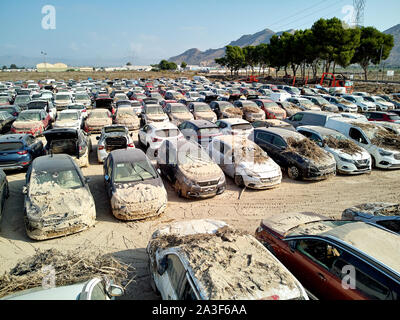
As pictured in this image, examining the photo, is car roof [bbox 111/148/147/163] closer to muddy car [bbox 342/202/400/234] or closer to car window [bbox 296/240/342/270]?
car window [bbox 296/240/342/270]

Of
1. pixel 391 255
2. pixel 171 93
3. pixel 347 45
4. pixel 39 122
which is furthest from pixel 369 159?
pixel 347 45

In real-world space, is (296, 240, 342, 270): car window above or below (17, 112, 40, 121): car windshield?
below

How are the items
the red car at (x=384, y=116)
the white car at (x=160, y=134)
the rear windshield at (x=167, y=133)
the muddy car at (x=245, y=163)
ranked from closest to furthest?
the muddy car at (x=245, y=163) < the white car at (x=160, y=134) < the rear windshield at (x=167, y=133) < the red car at (x=384, y=116)

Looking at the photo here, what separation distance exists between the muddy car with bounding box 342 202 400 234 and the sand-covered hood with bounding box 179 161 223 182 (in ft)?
A: 12.6

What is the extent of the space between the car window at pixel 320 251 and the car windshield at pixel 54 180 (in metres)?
5.73

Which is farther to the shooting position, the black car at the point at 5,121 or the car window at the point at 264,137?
the black car at the point at 5,121

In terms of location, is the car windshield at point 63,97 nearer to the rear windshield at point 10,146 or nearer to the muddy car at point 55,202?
the rear windshield at point 10,146

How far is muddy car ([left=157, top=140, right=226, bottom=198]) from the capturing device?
332 inches

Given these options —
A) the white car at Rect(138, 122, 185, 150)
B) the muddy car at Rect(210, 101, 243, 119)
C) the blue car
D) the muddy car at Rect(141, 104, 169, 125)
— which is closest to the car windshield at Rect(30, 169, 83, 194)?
the blue car

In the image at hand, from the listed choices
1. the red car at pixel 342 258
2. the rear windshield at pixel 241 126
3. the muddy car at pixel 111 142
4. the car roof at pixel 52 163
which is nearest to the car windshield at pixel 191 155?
the muddy car at pixel 111 142

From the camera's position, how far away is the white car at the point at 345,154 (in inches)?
422

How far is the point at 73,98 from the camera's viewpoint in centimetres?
2264

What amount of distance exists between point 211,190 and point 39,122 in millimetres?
11610

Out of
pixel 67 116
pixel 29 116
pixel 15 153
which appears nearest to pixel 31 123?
pixel 29 116
